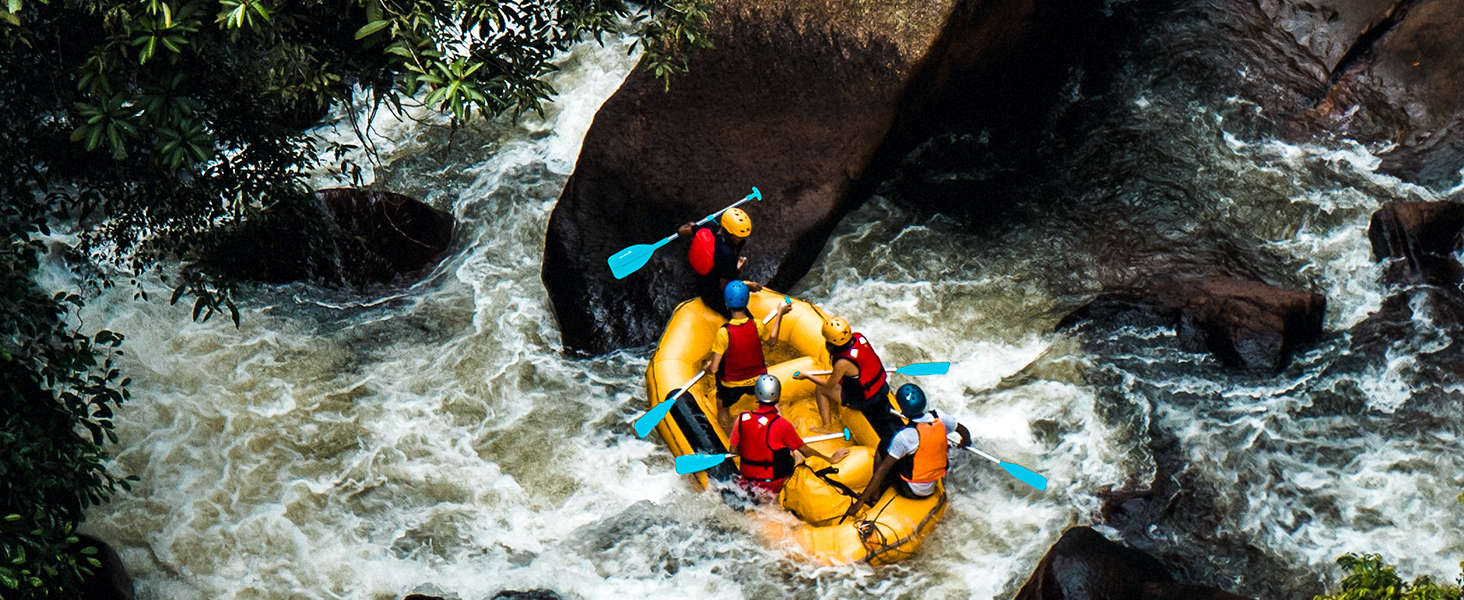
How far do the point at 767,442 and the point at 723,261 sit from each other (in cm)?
134

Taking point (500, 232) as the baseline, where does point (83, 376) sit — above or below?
below

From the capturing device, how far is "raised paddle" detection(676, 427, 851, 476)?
6391 millimetres

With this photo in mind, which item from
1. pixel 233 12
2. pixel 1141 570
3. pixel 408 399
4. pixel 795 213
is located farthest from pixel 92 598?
pixel 1141 570

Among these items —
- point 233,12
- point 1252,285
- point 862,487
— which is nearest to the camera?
point 233,12

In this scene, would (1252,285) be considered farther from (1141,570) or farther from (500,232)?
(500,232)

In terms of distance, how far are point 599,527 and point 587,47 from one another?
4810mm

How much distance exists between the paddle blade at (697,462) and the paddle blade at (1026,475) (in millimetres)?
1512

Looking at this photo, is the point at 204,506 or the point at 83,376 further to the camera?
the point at 83,376

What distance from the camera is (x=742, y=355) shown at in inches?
260

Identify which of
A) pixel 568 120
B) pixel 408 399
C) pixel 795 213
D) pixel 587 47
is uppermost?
pixel 587 47

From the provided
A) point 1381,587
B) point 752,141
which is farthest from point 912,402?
point 752,141

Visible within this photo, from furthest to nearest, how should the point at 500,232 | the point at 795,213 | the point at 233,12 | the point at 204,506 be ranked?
1. the point at 500,232
2. the point at 795,213
3. the point at 204,506
4. the point at 233,12

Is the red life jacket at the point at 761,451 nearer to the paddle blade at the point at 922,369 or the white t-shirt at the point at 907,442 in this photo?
the white t-shirt at the point at 907,442

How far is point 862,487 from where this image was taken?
6238mm
